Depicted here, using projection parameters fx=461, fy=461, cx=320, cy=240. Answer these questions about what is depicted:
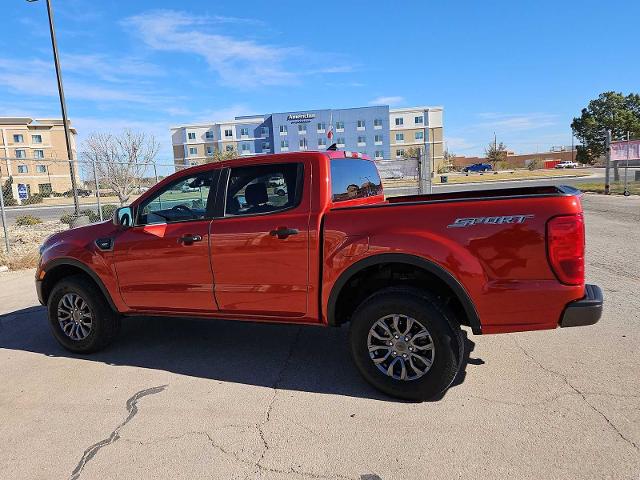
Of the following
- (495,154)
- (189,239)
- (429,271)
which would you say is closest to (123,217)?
(189,239)

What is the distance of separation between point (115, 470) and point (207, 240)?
1.83 meters

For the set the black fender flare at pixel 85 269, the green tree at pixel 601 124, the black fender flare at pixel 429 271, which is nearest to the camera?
the black fender flare at pixel 429 271

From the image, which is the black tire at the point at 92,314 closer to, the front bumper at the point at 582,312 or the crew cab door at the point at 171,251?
the crew cab door at the point at 171,251

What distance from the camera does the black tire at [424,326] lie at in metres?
3.29

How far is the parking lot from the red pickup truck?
0.40 metres

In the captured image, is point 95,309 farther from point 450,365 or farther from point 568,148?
point 568,148

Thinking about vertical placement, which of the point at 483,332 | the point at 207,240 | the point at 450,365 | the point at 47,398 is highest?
the point at 207,240

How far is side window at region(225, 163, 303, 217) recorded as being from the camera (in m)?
3.79

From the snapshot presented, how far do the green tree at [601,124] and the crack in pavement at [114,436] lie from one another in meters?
41.9

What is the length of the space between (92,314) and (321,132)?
87.7m

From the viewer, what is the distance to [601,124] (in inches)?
1543

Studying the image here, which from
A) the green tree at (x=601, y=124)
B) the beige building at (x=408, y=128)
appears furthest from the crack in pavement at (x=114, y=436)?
the beige building at (x=408, y=128)

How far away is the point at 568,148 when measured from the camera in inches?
5108

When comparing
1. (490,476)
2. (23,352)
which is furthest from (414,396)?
(23,352)
